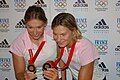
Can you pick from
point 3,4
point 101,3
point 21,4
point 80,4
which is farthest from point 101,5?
point 3,4

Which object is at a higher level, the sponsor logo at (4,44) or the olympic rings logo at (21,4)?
the olympic rings logo at (21,4)

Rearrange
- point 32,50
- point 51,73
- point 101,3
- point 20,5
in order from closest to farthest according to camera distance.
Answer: point 51,73
point 32,50
point 101,3
point 20,5

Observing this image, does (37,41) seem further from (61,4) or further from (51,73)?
(61,4)

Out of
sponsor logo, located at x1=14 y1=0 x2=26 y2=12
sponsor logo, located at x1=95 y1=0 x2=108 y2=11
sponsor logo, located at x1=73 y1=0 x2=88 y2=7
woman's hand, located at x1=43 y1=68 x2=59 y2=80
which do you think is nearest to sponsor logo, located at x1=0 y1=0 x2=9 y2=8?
sponsor logo, located at x1=14 y1=0 x2=26 y2=12

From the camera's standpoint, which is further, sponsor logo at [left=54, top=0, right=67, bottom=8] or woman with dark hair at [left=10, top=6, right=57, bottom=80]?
sponsor logo at [left=54, top=0, right=67, bottom=8]

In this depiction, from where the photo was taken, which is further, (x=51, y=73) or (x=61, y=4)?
(x=61, y=4)

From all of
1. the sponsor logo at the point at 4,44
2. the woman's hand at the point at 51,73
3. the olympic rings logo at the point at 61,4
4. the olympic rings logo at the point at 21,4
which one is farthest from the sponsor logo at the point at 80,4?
the woman's hand at the point at 51,73

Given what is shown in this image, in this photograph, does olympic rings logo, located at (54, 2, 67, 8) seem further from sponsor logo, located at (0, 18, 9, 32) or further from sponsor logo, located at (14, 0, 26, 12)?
sponsor logo, located at (0, 18, 9, 32)

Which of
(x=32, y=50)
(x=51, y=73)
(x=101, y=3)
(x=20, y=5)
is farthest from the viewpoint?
(x=20, y=5)

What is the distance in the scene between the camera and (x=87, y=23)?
78.4 inches

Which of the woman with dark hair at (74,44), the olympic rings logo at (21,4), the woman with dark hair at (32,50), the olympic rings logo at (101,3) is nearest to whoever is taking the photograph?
the woman with dark hair at (74,44)

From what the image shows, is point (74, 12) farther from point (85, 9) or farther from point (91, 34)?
→ point (91, 34)

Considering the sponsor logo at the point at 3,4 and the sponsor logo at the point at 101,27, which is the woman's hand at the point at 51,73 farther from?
the sponsor logo at the point at 3,4

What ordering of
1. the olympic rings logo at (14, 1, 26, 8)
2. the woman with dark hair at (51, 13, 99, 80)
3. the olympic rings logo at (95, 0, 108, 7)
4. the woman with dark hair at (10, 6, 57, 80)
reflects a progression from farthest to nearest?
the olympic rings logo at (14, 1, 26, 8), the olympic rings logo at (95, 0, 108, 7), the woman with dark hair at (10, 6, 57, 80), the woman with dark hair at (51, 13, 99, 80)
